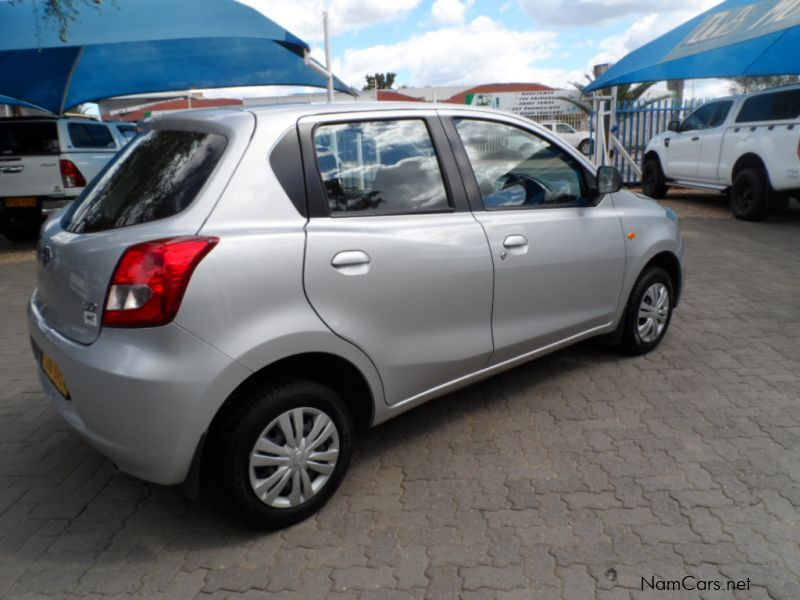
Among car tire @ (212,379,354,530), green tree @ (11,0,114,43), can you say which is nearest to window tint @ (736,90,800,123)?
car tire @ (212,379,354,530)

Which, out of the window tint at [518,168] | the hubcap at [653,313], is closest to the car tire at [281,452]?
the window tint at [518,168]

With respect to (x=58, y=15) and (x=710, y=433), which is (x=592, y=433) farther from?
(x=58, y=15)

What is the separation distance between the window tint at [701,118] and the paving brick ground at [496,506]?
26.1ft

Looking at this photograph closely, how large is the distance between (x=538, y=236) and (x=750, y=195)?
26.2 ft

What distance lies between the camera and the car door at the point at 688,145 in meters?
11.1

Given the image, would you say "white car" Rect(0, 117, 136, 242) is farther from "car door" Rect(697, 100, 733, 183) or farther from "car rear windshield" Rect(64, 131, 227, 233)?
"car door" Rect(697, 100, 733, 183)

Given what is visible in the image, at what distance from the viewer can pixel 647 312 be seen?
14.5ft

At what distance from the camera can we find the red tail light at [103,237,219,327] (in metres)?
2.28

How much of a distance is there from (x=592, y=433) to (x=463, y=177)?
1524mm

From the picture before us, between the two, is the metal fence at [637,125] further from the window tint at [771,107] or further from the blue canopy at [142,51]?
the blue canopy at [142,51]

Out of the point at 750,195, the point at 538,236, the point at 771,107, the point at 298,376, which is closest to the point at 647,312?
the point at 538,236

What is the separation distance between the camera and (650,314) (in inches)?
175

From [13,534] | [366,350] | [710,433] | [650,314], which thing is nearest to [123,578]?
[13,534]

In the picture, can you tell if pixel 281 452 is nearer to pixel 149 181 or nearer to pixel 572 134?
pixel 149 181
